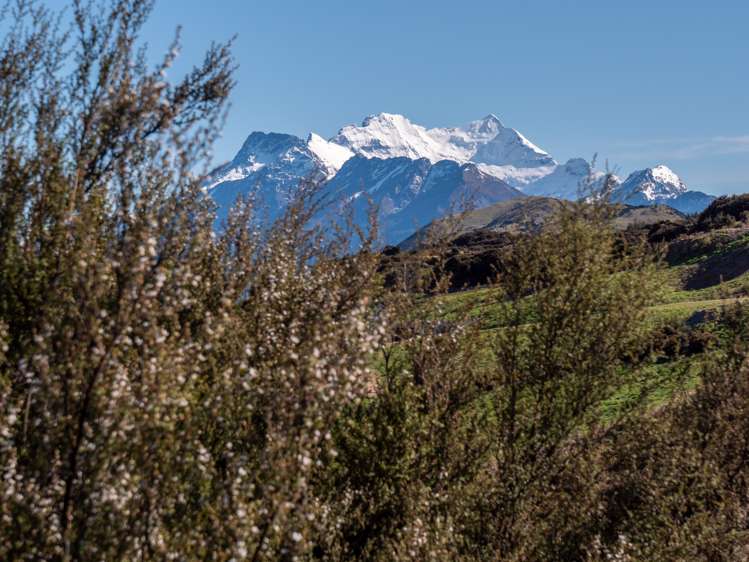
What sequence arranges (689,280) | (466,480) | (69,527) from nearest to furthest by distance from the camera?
(69,527)
(466,480)
(689,280)

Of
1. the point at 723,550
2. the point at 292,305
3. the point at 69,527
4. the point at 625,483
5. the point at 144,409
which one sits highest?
the point at 292,305

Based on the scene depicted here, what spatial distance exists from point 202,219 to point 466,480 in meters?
9.43

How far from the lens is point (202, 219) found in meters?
11.1

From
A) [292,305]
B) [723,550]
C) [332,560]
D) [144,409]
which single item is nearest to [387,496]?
[332,560]

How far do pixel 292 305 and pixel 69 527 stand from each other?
23.1ft

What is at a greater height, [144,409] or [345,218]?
[345,218]

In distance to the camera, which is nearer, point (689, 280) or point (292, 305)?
point (292, 305)

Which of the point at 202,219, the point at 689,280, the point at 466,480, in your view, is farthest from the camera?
the point at 689,280

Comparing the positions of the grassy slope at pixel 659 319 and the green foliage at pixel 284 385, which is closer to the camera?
the green foliage at pixel 284 385

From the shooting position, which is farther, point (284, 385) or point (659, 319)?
point (659, 319)

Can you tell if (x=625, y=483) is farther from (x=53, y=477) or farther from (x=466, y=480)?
(x=53, y=477)

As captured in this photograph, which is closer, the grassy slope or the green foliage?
the green foliage

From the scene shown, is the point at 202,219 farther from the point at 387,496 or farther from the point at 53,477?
the point at 387,496

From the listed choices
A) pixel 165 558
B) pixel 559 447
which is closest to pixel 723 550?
pixel 559 447
